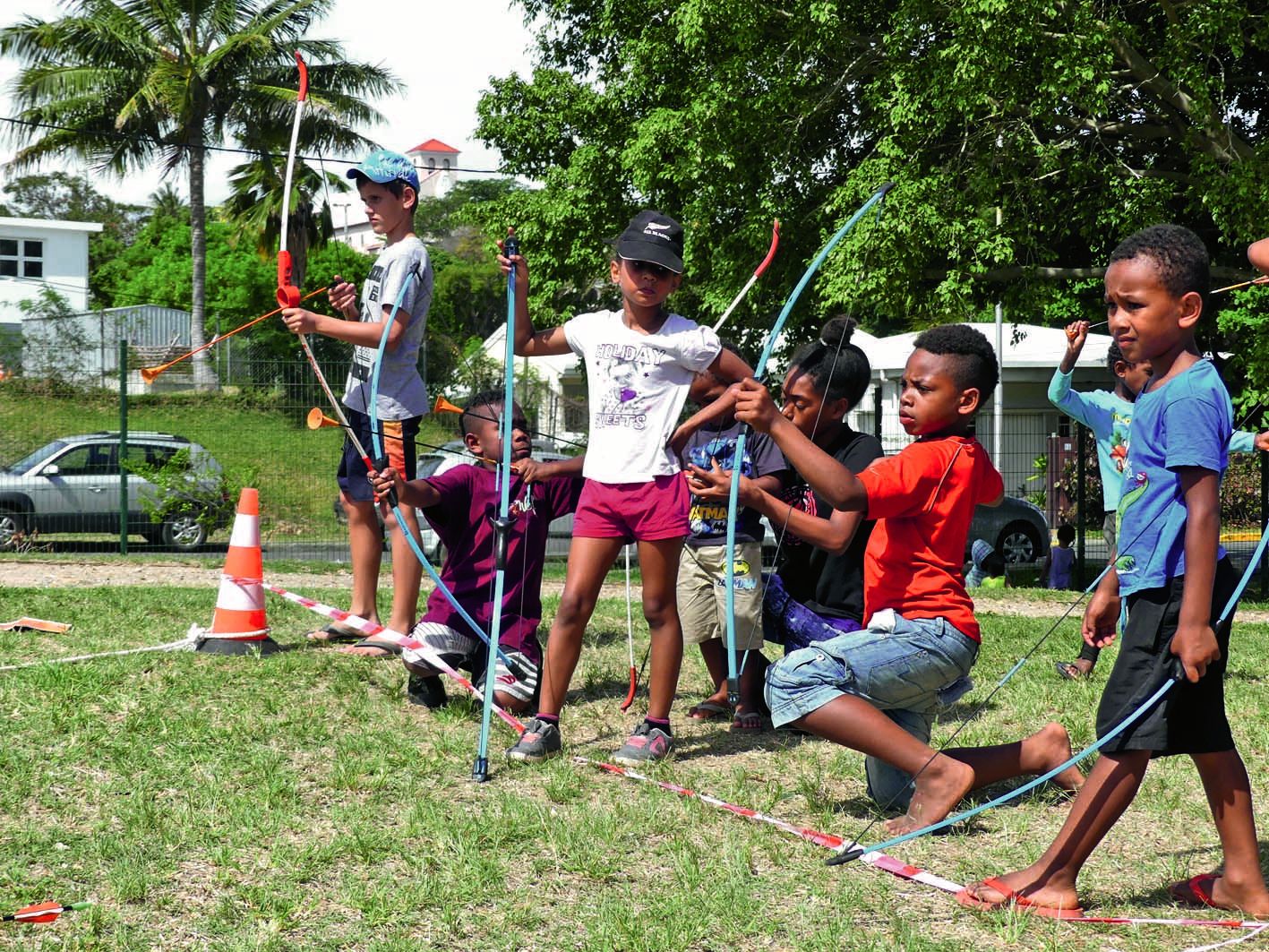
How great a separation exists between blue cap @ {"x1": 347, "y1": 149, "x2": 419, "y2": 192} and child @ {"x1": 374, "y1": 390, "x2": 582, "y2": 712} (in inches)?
46.2

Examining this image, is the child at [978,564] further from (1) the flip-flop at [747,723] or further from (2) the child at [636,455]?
(2) the child at [636,455]

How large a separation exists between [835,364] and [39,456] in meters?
14.0

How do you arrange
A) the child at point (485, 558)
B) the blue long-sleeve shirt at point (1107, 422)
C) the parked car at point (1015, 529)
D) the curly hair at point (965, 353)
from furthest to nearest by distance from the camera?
the parked car at point (1015, 529) < the child at point (485, 558) < the blue long-sleeve shirt at point (1107, 422) < the curly hair at point (965, 353)

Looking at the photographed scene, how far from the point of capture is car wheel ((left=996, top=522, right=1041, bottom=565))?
18219mm

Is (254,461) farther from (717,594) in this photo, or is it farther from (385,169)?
(717,594)

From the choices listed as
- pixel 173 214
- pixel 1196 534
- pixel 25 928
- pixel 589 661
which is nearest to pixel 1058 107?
pixel 589 661

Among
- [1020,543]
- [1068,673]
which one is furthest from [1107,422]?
[1020,543]

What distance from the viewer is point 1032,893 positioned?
3449 mm

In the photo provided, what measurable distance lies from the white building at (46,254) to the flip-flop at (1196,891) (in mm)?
45259

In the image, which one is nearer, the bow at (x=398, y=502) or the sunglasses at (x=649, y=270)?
the sunglasses at (x=649, y=270)

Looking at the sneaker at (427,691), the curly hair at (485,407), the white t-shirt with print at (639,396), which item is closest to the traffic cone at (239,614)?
the sneaker at (427,691)

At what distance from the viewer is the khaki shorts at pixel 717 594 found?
552cm

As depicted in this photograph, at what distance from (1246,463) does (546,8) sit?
43.9 ft

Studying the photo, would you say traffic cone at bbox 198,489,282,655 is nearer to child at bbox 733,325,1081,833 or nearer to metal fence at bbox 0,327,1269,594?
child at bbox 733,325,1081,833
